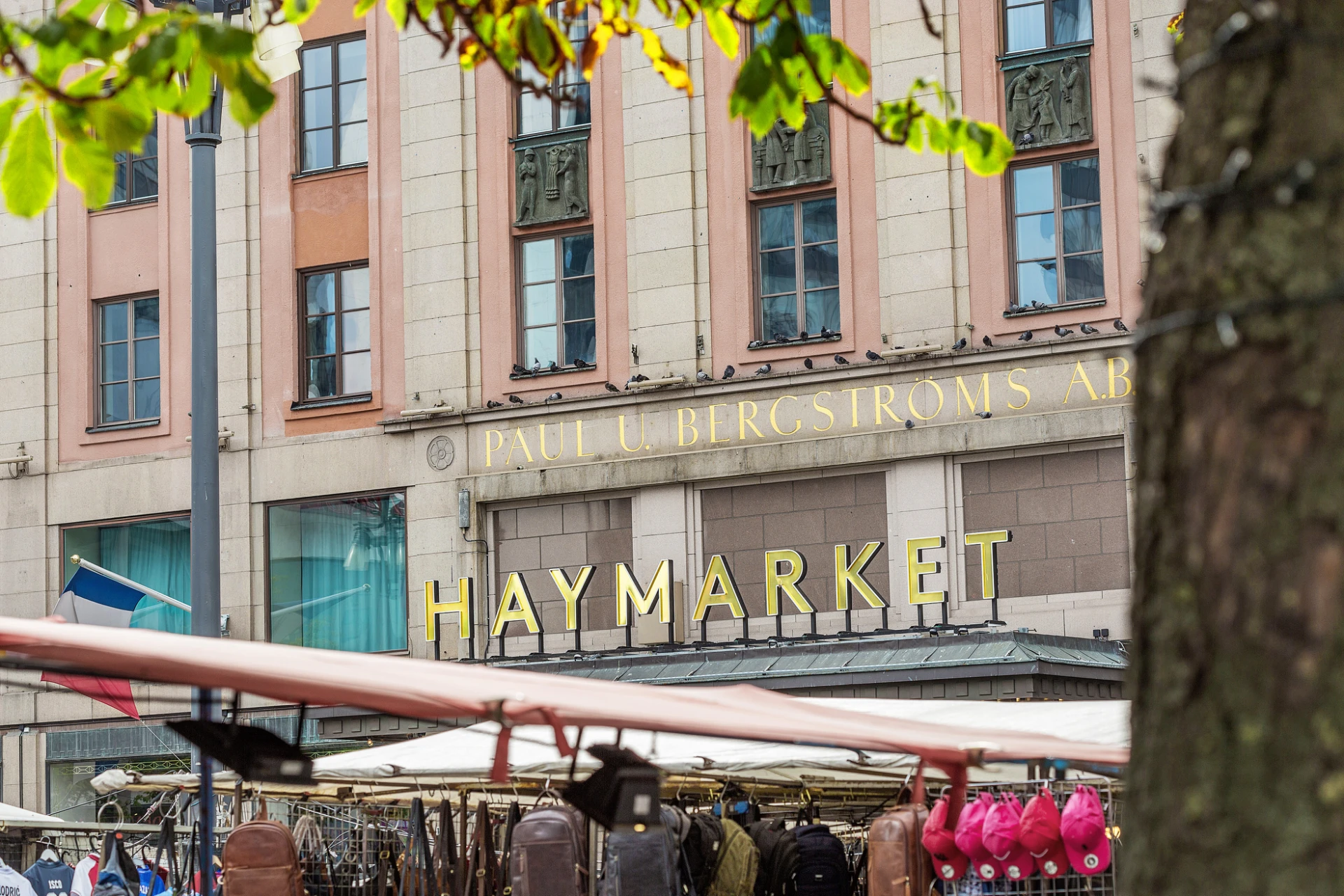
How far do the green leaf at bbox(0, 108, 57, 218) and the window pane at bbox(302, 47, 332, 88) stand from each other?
24.0 meters

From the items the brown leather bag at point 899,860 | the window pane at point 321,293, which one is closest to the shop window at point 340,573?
the window pane at point 321,293

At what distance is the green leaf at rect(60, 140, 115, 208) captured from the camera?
5180 mm

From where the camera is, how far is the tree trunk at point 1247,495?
9.12ft

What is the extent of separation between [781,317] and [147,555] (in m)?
10.6

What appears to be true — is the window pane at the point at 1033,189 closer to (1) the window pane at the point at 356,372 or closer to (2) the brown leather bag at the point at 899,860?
(1) the window pane at the point at 356,372

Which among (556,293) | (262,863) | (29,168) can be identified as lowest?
(262,863)

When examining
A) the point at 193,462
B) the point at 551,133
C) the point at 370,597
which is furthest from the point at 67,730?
the point at 193,462

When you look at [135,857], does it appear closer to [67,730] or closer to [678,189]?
[67,730]

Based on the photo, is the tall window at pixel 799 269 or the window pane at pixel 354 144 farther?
the window pane at pixel 354 144

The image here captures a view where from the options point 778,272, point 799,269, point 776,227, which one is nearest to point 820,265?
point 799,269

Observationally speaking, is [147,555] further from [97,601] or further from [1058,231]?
[1058,231]

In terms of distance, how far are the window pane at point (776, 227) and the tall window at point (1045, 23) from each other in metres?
3.64

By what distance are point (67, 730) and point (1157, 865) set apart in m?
27.6

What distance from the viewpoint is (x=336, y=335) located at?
28.1 m
